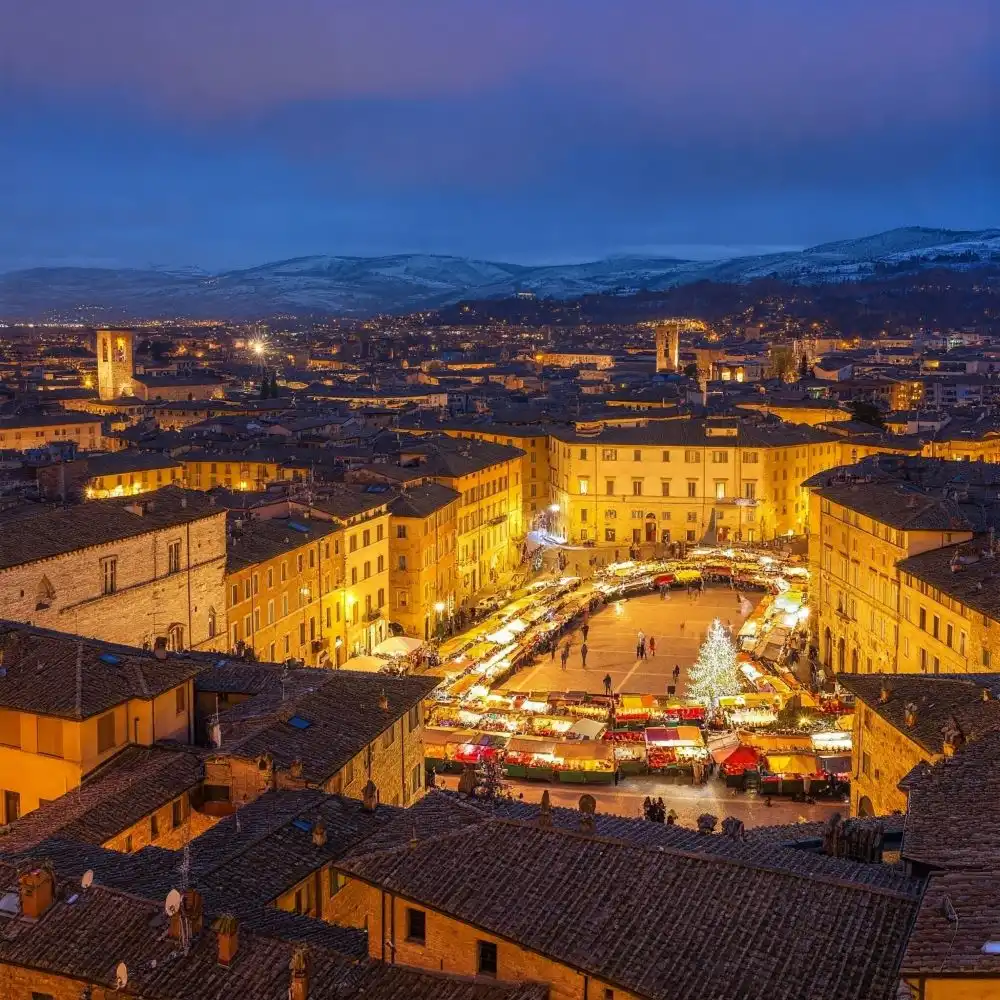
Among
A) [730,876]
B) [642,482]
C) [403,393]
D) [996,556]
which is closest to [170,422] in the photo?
[403,393]

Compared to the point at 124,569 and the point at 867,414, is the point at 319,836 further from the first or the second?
the point at 867,414

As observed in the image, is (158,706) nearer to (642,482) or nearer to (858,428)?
(642,482)

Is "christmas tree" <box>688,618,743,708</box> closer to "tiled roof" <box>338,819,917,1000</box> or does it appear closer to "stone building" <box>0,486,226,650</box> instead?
"stone building" <box>0,486,226,650</box>

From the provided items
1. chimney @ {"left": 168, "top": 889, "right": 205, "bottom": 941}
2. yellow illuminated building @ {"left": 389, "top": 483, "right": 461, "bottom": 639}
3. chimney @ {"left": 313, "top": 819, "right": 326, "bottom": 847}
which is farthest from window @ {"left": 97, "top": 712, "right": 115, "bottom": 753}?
yellow illuminated building @ {"left": 389, "top": 483, "right": 461, "bottom": 639}

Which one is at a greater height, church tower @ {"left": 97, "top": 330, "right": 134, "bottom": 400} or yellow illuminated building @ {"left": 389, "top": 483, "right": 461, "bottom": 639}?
church tower @ {"left": 97, "top": 330, "right": 134, "bottom": 400}

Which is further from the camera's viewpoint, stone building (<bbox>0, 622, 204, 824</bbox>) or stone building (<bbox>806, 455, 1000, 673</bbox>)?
stone building (<bbox>806, 455, 1000, 673</bbox>)

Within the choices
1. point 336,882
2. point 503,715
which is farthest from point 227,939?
point 503,715
